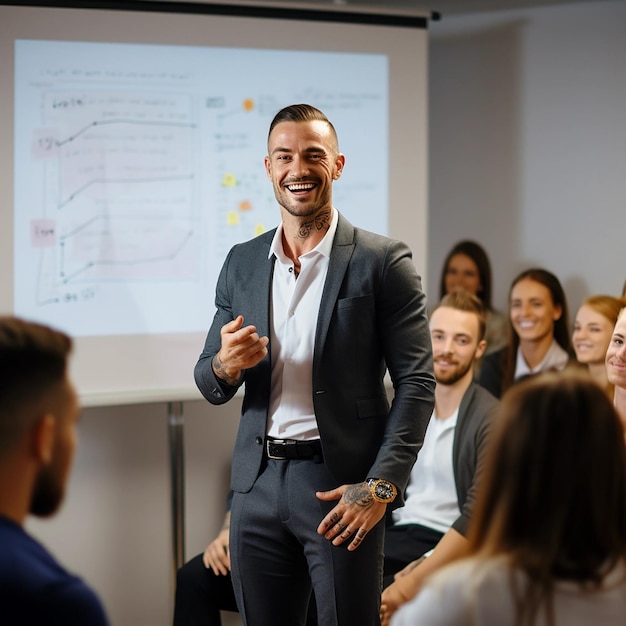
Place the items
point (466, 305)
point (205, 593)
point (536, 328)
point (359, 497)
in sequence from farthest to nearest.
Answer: point (536, 328) < point (466, 305) < point (205, 593) < point (359, 497)

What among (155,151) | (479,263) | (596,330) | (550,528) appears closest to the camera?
(550,528)

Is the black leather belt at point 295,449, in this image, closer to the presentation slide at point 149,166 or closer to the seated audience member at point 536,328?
the presentation slide at point 149,166

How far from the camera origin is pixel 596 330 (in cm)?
361

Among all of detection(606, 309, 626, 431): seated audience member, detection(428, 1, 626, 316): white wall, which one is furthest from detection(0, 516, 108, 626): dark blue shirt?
detection(428, 1, 626, 316): white wall

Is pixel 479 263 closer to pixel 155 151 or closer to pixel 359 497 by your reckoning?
pixel 155 151

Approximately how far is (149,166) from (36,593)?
2.55 meters

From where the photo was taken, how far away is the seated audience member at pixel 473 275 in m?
4.45

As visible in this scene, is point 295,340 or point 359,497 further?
point 295,340

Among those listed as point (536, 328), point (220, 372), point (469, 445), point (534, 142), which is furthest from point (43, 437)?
point (534, 142)

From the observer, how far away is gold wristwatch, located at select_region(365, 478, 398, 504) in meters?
1.95

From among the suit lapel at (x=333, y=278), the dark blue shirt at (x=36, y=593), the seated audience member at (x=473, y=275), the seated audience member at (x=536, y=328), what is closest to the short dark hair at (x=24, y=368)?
the dark blue shirt at (x=36, y=593)

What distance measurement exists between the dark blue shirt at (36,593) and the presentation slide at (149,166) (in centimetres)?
234

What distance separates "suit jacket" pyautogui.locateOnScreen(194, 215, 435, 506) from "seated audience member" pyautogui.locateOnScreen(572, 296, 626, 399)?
1.73 m

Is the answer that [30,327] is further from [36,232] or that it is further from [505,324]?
[505,324]
